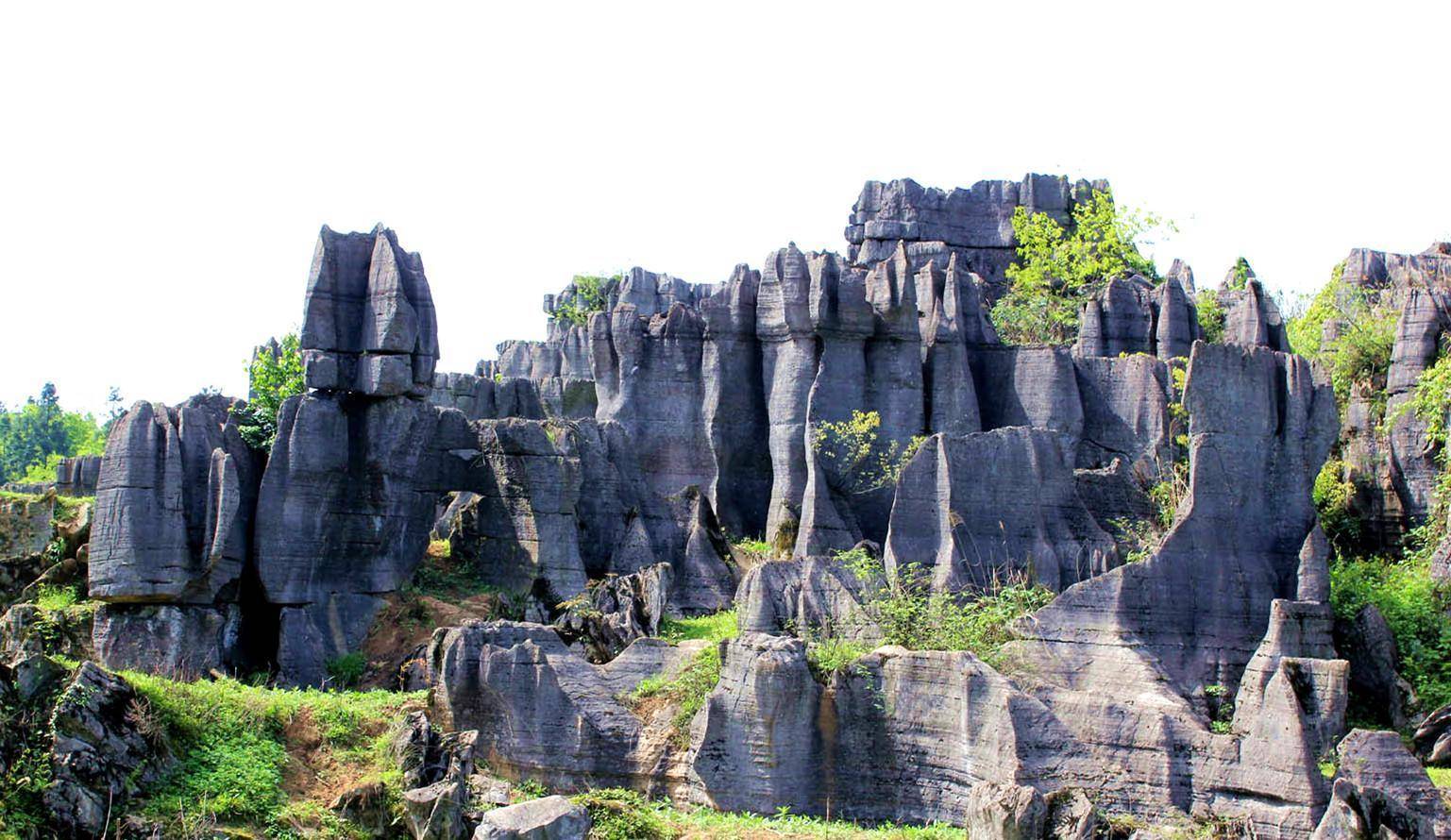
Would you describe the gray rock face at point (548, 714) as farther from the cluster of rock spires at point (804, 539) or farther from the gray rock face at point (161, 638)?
the gray rock face at point (161, 638)

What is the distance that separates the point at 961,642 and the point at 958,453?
4291mm

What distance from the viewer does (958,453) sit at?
24500 mm

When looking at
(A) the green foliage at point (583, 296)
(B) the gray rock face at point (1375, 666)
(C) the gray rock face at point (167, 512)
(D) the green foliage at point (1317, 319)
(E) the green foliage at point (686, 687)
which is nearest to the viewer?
(E) the green foliage at point (686, 687)

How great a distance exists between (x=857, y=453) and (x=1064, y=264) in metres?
16.8

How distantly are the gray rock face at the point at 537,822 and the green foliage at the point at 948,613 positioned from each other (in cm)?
464

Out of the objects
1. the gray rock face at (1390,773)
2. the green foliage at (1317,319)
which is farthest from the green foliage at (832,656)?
the green foliage at (1317,319)

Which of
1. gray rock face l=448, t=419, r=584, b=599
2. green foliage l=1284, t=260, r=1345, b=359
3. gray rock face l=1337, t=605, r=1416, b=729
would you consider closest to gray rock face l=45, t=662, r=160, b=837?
gray rock face l=448, t=419, r=584, b=599

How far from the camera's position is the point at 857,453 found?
29.4 meters

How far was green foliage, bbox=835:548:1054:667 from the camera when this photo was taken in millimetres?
20859

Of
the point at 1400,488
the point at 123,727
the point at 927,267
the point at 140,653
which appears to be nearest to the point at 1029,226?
the point at 927,267

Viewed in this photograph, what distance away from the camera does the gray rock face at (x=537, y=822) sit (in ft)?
57.4

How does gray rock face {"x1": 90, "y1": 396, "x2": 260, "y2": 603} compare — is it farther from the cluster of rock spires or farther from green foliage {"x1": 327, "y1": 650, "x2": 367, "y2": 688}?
green foliage {"x1": 327, "y1": 650, "x2": 367, "y2": 688}

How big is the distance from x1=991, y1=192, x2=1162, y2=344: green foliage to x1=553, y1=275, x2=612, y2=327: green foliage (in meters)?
13.2

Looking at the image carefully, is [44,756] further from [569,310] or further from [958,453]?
[569,310]
